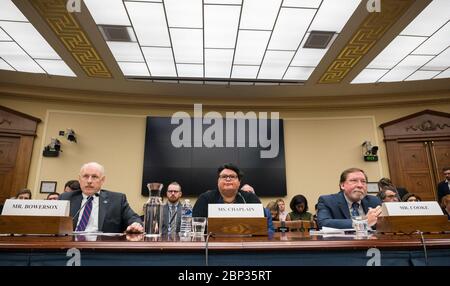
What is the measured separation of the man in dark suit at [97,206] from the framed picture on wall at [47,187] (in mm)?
4015

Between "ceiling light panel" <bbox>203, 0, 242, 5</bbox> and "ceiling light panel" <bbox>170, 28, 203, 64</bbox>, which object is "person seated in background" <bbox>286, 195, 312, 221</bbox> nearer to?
"ceiling light panel" <bbox>170, 28, 203, 64</bbox>

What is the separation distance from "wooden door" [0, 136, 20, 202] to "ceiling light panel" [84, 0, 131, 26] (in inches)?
143

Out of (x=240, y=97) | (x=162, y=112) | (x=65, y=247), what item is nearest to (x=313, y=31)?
(x=240, y=97)

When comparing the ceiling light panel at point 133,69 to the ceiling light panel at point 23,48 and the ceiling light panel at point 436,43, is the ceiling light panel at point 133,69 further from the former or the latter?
Result: the ceiling light panel at point 436,43

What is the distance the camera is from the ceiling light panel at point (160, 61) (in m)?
4.71

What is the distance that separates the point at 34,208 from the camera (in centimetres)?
154

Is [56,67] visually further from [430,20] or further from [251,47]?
[430,20]

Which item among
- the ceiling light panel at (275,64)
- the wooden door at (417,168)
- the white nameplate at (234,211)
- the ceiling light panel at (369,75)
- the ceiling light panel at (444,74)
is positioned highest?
the ceiling light panel at (444,74)

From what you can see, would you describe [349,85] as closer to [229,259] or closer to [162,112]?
[162,112]

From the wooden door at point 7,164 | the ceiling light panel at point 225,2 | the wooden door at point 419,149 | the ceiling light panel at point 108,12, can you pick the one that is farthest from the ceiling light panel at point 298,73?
the wooden door at point 7,164

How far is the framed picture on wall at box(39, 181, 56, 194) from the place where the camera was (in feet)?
19.2

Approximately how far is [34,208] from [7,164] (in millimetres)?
5465

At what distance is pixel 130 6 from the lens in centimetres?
371

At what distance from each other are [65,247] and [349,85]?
5916 millimetres
